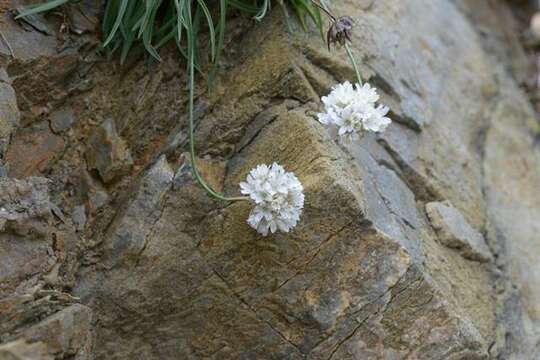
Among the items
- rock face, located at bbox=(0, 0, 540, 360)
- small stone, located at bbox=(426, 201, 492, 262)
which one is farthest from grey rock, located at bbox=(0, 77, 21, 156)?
small stone, located at bbox=(426, 201, 492, 262)

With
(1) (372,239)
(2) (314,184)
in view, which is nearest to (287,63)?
(2) (314,184)

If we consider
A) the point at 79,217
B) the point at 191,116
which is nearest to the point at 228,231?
the point at 191,116

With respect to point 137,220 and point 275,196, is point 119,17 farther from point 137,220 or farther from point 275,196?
point 275,196

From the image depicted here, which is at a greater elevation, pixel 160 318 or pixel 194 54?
pixel 194 54

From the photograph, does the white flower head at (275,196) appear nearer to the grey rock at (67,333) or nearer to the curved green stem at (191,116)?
the curved green stem at (191,116)

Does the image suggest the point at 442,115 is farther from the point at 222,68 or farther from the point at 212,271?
the point at 212,271

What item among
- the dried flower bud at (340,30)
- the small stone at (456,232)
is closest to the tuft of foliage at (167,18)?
the dried flower bud at (340,30)

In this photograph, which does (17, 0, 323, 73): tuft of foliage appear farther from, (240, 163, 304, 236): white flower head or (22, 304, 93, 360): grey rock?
(22, 304, 93, 360): grey rock
